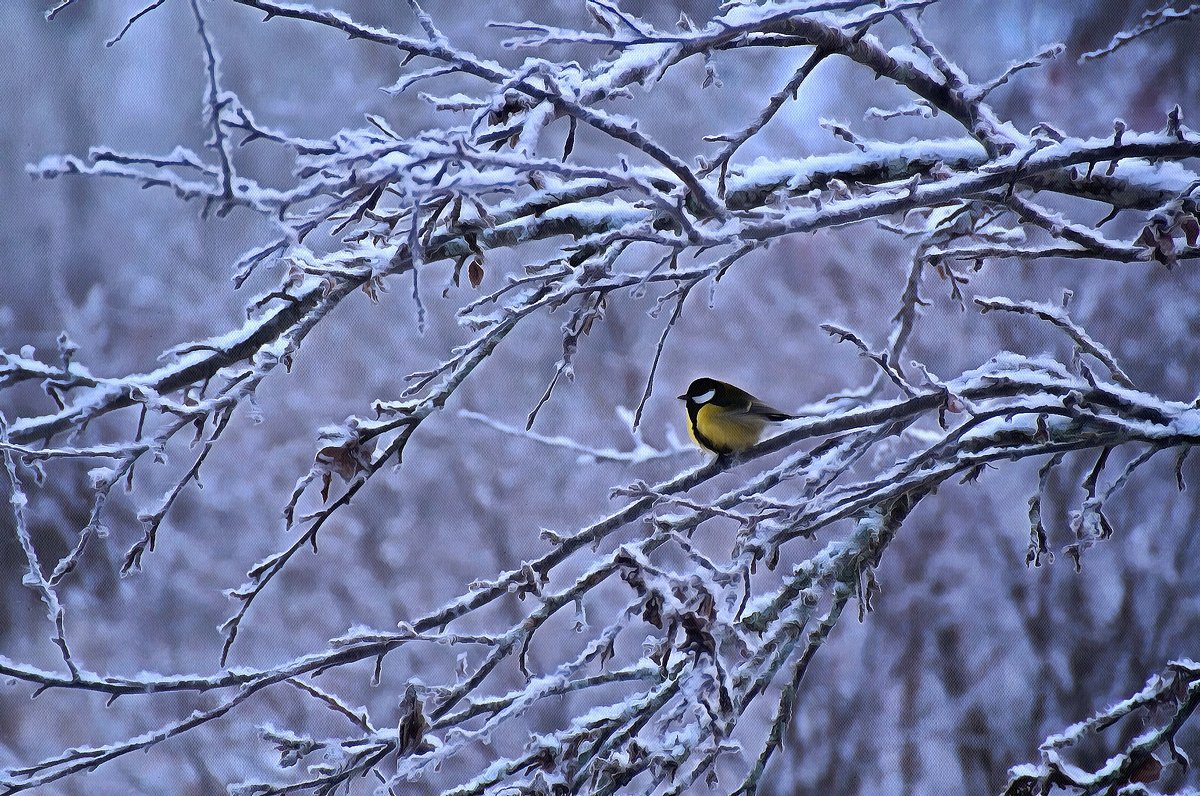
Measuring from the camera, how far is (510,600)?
458 cm

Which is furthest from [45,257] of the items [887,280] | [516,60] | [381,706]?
[887,280]

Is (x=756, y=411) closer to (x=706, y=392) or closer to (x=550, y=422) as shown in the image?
(x=706, y=392)

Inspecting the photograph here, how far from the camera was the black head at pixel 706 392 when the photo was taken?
248 cm

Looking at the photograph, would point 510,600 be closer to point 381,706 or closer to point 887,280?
point 381,706

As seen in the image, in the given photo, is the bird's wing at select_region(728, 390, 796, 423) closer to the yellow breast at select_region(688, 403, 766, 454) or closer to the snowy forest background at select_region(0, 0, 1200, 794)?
the yellow breast at select_region(688, 403, 766, 454)

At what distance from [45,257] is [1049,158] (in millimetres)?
3998

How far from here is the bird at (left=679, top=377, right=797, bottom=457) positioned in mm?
2336

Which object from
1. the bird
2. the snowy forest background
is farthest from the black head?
the snowy forest background

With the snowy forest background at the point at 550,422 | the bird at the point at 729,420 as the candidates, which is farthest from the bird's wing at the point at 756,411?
the snowy forest background at the point at 550,422

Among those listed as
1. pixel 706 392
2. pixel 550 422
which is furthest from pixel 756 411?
pixel 550 422

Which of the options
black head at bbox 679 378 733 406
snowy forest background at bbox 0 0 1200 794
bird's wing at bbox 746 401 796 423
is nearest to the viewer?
bird's wing at bbox 746 401 796 423

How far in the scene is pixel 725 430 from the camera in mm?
2354

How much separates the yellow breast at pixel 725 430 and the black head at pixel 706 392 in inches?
3.2

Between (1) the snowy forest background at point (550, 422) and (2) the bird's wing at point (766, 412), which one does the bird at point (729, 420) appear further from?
(1) the snowy forest background at point (550, 422)
